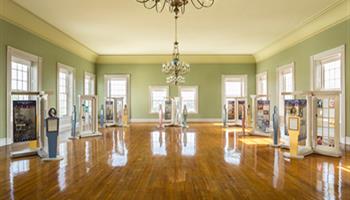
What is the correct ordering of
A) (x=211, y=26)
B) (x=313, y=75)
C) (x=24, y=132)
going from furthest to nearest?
1. (x=211, y=26)
2. (x=313, y=75)
3. (x=24, y=132)

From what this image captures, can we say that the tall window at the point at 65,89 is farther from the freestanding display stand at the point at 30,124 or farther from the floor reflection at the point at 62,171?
the floor reflection at the point at 62,171

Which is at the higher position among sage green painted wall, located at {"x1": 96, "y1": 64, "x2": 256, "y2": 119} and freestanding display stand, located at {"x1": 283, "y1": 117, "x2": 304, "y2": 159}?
sage green painted wall, located at {"x1": 96, "y1": 64, "x2": 256, "y2": 119}

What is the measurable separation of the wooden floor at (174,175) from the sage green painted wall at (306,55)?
9.86 feet

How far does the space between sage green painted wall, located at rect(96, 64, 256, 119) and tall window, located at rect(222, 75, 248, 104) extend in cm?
23

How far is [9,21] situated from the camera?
7.29 metres

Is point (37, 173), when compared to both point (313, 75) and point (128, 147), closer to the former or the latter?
point (128, 147)

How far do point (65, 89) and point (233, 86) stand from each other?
29.4ft

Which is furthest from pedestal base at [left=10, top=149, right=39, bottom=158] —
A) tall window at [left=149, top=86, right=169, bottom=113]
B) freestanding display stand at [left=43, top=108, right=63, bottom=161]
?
tall window at [left=149, top=86, right=169, bottom=113]

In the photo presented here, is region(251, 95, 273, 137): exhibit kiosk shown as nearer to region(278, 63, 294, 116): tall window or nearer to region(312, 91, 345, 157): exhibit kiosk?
region(278, 63, 294, 116): tall window

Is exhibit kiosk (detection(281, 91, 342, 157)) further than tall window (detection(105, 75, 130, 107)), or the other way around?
tall window (detection(105, 75, 130, 107))

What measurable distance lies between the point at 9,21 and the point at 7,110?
229cm

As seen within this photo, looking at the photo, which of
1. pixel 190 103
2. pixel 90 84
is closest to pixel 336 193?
pixel 190 103

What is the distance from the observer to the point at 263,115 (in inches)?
381

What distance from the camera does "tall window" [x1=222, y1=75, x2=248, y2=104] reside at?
15852 millimetres
